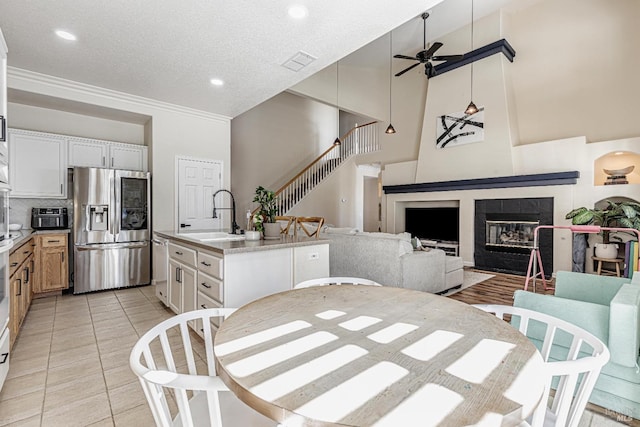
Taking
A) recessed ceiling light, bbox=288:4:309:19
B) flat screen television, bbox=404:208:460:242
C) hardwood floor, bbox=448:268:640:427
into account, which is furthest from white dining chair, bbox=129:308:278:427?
flat screen television, bbox=404:208:460:242

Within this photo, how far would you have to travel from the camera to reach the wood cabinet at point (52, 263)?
12.8 ft

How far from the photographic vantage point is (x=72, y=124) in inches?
187

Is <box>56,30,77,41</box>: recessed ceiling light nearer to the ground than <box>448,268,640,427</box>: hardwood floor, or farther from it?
farther from it

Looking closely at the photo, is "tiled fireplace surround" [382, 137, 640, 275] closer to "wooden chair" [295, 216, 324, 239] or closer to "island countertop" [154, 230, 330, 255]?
"wooden chair" [295, 216, 324, 239]

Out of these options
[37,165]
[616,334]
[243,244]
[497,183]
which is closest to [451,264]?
[497,183]

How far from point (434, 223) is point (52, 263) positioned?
283 inches

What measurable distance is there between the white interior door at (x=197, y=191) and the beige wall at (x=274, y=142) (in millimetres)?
1881

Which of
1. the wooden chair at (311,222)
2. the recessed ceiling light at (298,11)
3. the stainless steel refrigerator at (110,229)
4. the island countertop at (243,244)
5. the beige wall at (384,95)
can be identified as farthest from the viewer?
the beige wall at (384,95)

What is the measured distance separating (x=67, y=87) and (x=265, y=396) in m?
5.20

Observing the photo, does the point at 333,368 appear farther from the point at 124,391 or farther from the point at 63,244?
the point at 63,244

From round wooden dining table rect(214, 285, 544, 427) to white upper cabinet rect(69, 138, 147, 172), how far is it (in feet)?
15.4

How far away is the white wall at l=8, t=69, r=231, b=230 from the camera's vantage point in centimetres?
409

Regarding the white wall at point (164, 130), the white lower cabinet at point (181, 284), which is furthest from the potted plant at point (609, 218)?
the white wall at point (164, 130)

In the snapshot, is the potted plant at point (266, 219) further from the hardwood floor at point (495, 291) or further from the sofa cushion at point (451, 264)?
the sofa cushion at point (451, 264)
